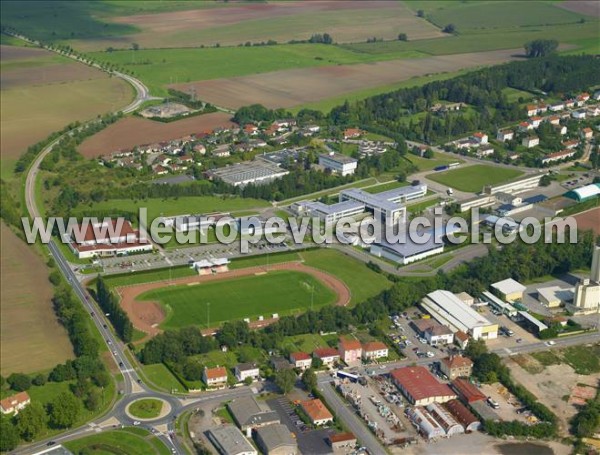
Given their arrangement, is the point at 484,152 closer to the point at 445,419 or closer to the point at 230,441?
the point at 445,419

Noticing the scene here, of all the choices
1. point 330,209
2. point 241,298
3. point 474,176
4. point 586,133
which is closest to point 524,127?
point 586,133

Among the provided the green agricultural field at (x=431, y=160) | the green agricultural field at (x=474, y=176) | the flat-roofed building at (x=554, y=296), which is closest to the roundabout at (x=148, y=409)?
the flat-roofed building at (x=554, y=296)

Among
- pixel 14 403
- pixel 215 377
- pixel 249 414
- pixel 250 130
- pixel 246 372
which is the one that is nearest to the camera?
pixel 249 414

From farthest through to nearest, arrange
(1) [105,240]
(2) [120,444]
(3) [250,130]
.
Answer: (3) [250,130], (1) [105,240], (2) [120,444]

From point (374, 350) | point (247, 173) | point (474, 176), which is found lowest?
point (374, 350)

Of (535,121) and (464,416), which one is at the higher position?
(535,121)

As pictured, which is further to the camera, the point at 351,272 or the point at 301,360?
the point at 351,272
